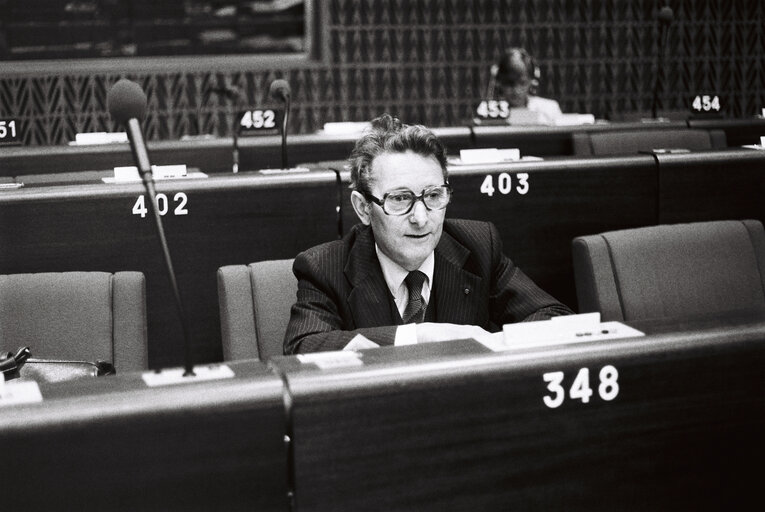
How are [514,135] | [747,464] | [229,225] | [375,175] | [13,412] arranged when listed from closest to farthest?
[13,412], [747,464], [375,175], [229,225], [514,135]

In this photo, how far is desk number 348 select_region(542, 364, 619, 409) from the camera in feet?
3.92

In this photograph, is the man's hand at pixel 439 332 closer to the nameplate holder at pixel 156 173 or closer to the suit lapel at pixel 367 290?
the suit lapel at pixel 367 290

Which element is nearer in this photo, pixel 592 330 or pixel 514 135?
pixel 592 330

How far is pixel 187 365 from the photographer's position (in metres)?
1.15

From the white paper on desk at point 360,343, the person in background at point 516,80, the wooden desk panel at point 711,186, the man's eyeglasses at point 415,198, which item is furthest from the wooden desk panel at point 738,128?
the white paper on desk at point 360,343

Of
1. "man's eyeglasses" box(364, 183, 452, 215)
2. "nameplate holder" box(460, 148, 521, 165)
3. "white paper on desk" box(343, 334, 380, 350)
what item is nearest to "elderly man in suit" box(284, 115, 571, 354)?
"man's eyeglasses" box(364, 183, 452, 215)

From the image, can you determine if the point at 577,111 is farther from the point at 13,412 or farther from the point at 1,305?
the point at 13,412

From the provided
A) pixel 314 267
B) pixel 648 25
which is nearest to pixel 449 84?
pixel 648 25

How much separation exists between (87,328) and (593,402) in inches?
54.9

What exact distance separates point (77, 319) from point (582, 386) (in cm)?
141

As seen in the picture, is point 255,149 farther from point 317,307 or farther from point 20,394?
point 20,394

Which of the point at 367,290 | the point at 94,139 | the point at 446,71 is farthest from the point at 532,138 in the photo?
the point at 446,71

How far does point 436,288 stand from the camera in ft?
7.48

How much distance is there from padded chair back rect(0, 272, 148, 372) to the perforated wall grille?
5222 mm
